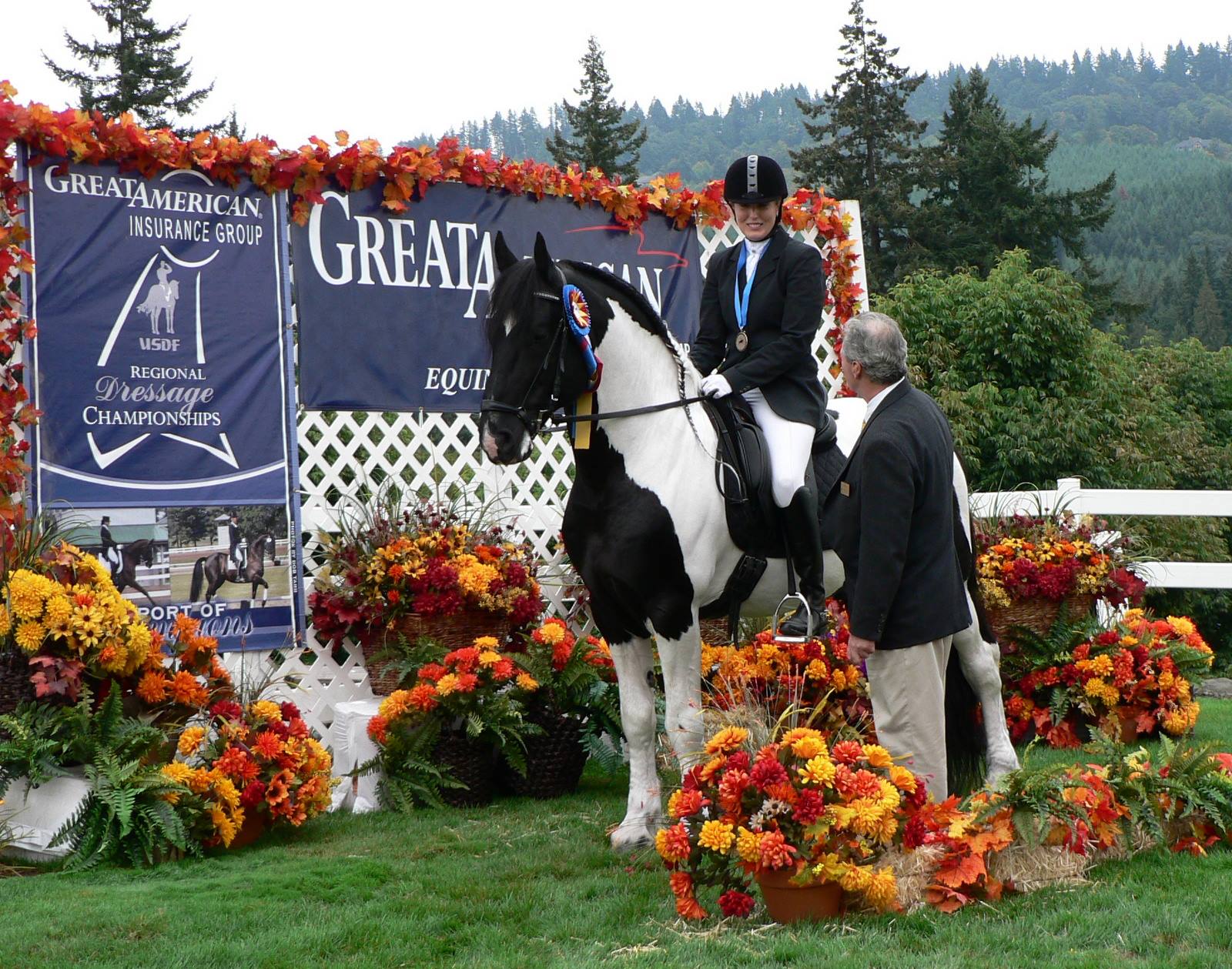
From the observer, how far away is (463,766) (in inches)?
235

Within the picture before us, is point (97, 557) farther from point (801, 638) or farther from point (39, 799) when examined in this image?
point (801, 638)

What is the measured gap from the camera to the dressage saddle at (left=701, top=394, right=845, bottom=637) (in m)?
4.91

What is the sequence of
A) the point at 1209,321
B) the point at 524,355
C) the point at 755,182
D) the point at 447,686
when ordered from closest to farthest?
the point at 524,355
the point at 755,182
the point at 447,686
the point at 1209,321

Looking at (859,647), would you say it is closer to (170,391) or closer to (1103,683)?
(1103,683)

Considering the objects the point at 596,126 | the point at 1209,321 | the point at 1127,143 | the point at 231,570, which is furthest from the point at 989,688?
the point at 1127,143

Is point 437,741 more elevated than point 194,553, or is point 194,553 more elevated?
point 194,553

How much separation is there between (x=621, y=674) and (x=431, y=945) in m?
1.56

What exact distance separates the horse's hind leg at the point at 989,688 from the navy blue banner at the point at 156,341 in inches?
144

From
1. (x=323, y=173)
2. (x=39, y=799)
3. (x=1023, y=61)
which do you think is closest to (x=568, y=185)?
(x=323, y=173)

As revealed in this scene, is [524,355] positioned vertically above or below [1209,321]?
below

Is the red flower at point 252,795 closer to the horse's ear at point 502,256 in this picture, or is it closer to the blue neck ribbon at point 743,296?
the horse's ear at point 502,256

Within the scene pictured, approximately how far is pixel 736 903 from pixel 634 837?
4.09 ft

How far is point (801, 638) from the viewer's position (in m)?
5.08

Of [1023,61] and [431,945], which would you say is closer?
[431,945]
